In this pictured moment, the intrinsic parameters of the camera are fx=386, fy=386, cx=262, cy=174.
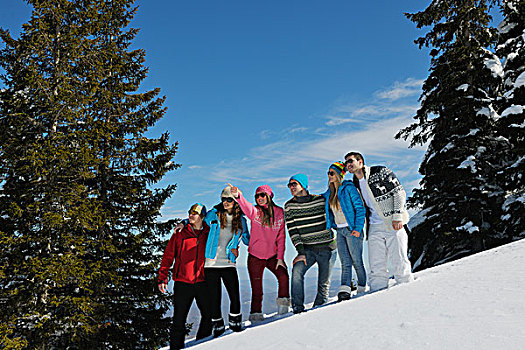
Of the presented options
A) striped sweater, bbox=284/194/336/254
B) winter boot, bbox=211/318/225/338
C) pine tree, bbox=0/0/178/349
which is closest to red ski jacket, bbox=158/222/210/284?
winter boot, bbox=211/318/225/338

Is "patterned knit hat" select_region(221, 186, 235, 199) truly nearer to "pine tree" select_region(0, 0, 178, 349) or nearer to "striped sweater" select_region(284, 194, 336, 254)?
"striped sweater" select_region(284, 194, 336, 254)

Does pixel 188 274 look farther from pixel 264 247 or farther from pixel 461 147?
pixel 461 147

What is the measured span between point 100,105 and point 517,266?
12.5 m

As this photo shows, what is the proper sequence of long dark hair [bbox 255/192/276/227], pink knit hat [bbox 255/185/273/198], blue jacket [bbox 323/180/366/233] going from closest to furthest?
blue jacket [bbox 323/180/366/233]
long dark hair [bbox 255/192/276/227]
pink knit hat [bbox 255/185/273/198]

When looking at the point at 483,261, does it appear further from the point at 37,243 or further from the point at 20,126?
the point at 20,126

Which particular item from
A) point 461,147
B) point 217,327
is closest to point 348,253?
point 217,327

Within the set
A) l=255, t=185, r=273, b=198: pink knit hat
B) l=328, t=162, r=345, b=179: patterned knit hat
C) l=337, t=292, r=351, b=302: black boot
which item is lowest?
l=337, t=292, r=351, b=302: black boot

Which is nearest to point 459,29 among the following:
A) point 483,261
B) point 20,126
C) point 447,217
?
point 447,217

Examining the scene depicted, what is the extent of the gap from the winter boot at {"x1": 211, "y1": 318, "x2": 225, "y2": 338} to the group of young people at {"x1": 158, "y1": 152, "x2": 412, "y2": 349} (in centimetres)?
1

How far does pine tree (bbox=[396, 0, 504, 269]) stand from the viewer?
11680mm

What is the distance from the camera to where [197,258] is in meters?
5.81

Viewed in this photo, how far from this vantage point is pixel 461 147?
12000 millimetres

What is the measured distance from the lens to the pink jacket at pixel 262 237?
5699 mm

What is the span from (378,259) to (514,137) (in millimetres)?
8644
